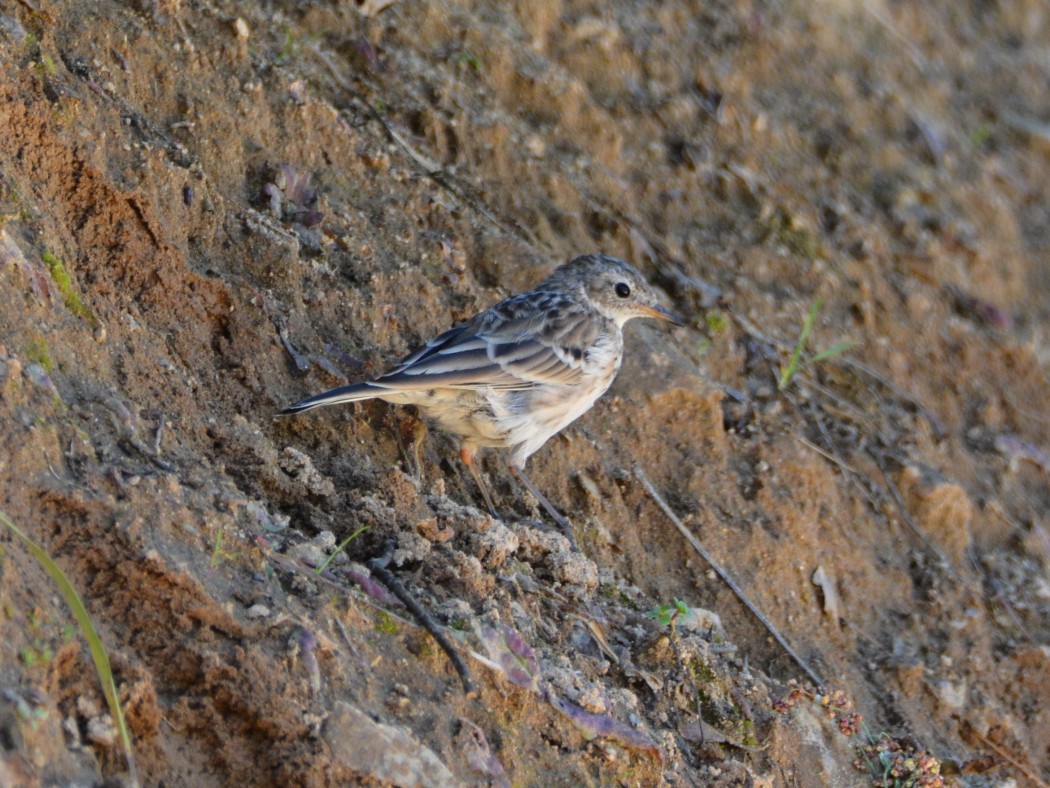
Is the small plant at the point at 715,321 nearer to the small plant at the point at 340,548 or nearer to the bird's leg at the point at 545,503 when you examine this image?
the bird's leg at the point at 545,503

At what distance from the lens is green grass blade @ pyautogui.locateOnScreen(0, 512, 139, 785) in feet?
11.1

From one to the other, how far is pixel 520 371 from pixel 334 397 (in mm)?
1212

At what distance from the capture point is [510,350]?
19.6 ft

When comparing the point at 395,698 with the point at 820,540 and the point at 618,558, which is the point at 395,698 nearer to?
the point at 618,558

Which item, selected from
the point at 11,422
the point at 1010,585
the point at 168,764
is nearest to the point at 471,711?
the point at 168,764

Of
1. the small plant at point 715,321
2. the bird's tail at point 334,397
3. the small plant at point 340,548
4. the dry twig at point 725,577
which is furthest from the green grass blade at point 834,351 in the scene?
the small plant at point 340,548

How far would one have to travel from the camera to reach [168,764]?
3.50m

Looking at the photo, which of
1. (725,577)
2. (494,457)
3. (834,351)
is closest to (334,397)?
(494,457)

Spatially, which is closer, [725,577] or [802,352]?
[725,577]

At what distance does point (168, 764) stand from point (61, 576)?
0.63 metres

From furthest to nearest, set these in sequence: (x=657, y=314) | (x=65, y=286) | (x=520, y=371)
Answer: (x=657, y=314) → (x=520, y=371) → (x=65, y=286)

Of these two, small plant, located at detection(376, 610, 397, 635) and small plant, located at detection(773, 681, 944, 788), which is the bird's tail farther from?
small plant, located at detection(773, 681, 944, 788)

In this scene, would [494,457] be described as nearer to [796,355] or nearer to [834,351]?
[796,355]

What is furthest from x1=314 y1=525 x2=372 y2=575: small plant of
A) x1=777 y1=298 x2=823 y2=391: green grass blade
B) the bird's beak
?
x1=777 y1=298 x2=823 y2=391: green grass blade
